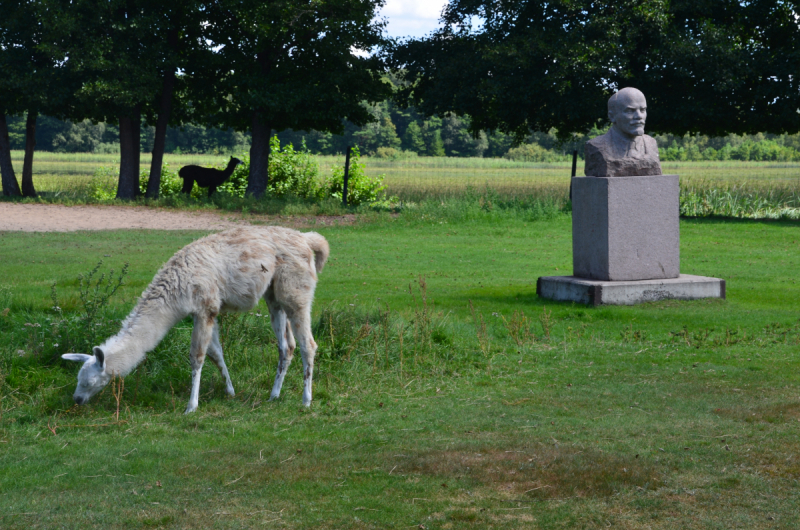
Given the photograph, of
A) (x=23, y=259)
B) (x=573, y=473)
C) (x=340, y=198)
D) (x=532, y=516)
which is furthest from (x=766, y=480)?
(x=340, y=198)

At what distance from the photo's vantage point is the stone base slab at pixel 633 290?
11.7 m

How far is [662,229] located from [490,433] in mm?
6975

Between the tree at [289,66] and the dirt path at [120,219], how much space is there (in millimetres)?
4442

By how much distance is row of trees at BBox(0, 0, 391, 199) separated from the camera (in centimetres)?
2677

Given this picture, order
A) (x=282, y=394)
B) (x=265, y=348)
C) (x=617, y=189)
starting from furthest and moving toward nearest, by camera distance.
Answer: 1. (x=617, y=189)
2. (x=265, y=348)
3. (x=282, y=394)

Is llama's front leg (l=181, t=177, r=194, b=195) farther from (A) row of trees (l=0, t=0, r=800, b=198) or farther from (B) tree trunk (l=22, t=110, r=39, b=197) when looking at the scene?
(B) tree trunk (l=22, t=110, r=39, b=197)

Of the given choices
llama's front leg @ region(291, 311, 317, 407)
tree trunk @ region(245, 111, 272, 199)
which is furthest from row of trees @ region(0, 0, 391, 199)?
llama's front leg @ region(291, 311, 317, 407)

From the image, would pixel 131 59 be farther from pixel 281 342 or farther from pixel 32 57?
pixel 281 342

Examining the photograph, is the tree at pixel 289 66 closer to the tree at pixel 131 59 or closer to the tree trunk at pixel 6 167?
the tree at pixel 131 59

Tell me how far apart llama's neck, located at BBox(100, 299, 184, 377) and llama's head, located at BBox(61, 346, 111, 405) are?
0.08 m

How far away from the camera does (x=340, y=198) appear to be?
30.3 meters

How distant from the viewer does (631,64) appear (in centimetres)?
2794

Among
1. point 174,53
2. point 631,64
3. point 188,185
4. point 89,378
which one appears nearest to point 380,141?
point 188,185

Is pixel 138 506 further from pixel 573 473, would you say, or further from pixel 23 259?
pixel 23 259
